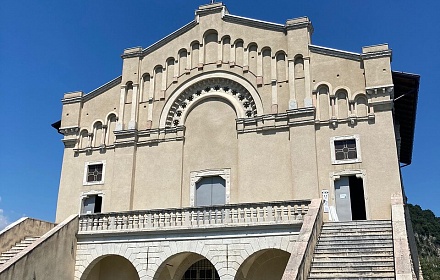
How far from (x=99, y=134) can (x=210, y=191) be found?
6.90 m

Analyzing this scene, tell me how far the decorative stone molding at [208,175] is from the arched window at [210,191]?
196 millimetres

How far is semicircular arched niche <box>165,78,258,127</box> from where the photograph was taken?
2067cm

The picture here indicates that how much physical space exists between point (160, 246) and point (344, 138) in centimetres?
856

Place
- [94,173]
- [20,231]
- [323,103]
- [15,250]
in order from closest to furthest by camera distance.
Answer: [15,250]
[20,231]
[323,103]
[94,173]

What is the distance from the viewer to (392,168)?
17.5 metres

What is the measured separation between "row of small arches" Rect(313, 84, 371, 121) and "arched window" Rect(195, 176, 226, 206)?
17.2ft

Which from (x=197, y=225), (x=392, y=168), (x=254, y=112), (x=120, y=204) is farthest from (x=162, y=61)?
(x=392, y=168)

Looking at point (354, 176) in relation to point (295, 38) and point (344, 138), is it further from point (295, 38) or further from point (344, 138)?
point (295, 38)

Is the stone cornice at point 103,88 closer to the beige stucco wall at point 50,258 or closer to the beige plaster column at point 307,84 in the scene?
the beige stucco wall at point 50,258

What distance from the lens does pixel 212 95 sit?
21422 millimetres

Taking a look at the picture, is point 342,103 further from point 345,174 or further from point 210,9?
point 210,9

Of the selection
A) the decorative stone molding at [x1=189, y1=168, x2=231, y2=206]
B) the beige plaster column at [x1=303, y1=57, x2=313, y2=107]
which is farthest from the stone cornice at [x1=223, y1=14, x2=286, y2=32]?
the decorative stone molding at [x1=189, y1=168, x2=231, y2=206]

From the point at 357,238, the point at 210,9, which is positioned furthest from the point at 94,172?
the point at 357,238

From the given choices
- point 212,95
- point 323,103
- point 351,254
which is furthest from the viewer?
point 212,95
